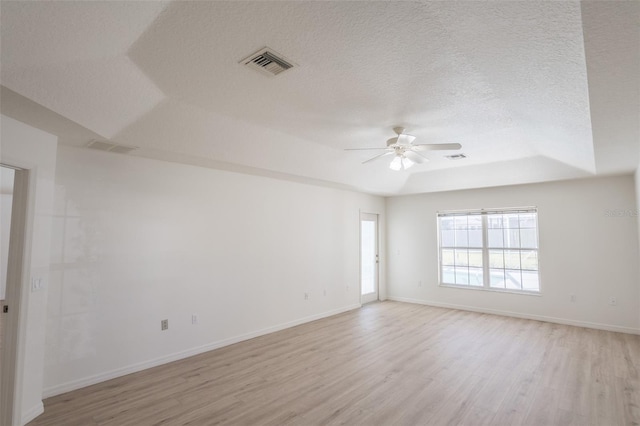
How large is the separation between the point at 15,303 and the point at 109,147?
5.34 ft

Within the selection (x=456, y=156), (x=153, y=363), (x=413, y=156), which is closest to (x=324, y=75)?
(x=413, y=156)

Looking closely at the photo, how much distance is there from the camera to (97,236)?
134 inches

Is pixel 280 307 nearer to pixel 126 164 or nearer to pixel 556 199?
pixel 126 164

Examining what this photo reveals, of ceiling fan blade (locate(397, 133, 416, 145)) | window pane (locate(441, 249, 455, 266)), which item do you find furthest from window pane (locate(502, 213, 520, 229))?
ceiling fan blade (locate(397, 133, 416, 145))

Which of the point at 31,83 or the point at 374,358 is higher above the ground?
the point at 31,83

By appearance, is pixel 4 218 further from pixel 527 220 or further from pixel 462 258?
pixel 527 220

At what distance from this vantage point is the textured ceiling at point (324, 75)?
170 cm

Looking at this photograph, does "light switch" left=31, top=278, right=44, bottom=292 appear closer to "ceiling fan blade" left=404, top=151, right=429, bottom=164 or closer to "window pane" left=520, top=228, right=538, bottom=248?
"ceiling fan blade" left=404, top=151, right=429, bottom=164

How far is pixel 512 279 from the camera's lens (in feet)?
19.9

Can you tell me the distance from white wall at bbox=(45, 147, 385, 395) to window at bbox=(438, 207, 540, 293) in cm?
299

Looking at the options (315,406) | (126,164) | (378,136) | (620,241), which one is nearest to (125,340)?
(126,164)

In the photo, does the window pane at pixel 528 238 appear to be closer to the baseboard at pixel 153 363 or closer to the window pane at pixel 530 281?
the window pane at pixel 530 281

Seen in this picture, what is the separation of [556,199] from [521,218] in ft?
2.11

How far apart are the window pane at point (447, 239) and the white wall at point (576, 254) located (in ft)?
1.74
